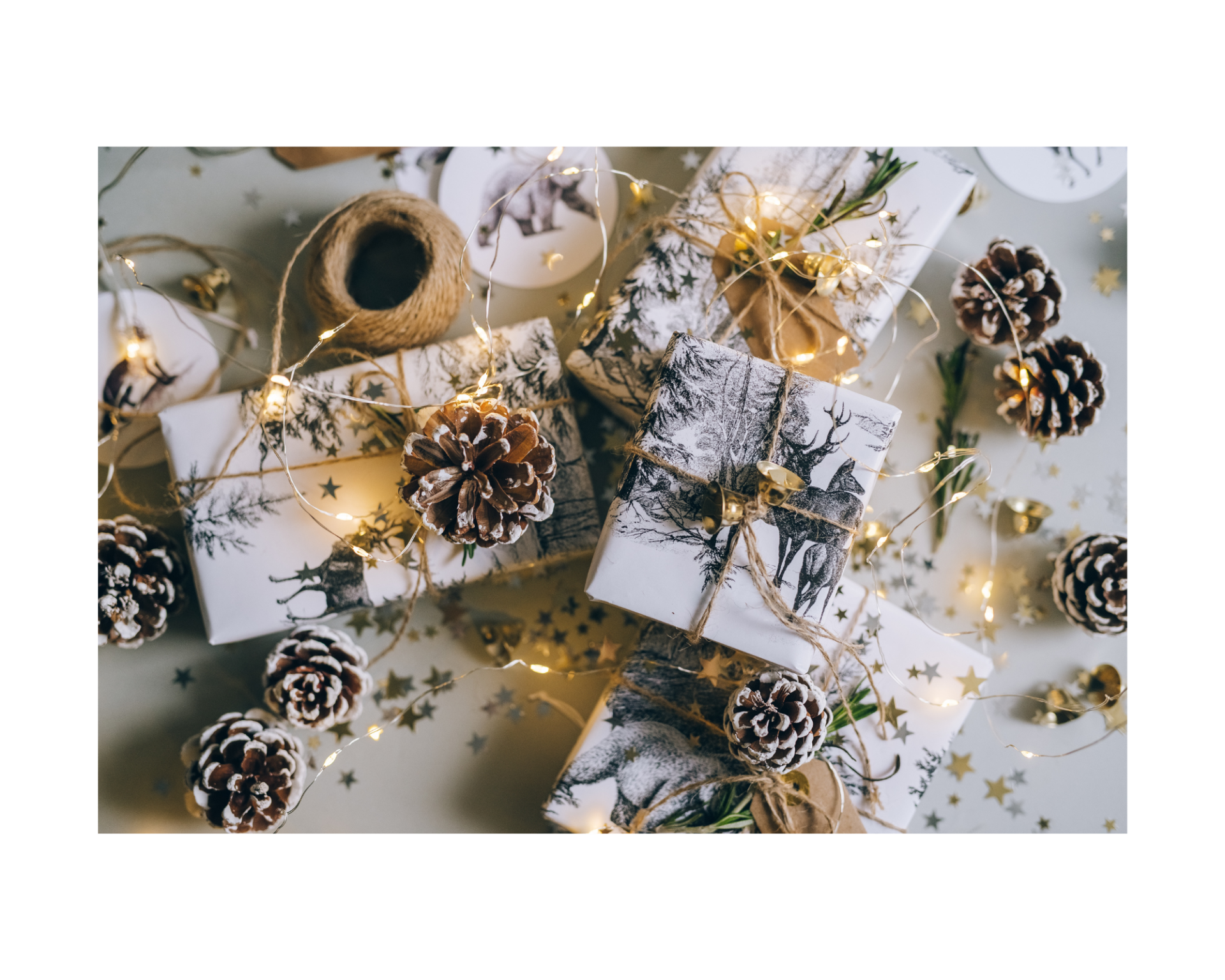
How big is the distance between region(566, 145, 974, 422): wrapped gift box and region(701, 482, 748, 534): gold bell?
A: 0.23 m

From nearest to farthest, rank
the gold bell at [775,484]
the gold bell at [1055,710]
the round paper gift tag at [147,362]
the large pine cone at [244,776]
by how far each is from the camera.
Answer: the gold bell at [775,484], the large pine cone at [244,776], the round paper gift tag at [147,362], the gold bell at [1055,710]

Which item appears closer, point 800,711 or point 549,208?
point 800,711

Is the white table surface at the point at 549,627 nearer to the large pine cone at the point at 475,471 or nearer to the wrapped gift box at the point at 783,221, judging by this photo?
the wrapped gift box at the point at 783,221

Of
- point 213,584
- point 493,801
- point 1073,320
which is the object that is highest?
point 1073,320

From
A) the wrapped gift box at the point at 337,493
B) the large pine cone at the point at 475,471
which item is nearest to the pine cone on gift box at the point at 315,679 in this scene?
the wrapped gift box at the point at 337,493

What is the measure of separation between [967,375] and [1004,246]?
0.26m

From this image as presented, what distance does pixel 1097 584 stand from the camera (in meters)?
1.38

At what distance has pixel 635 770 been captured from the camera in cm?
125

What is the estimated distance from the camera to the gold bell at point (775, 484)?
106cm

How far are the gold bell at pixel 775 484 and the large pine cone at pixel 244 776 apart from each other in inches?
36.9

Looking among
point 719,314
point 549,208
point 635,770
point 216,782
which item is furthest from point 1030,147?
point 216,782

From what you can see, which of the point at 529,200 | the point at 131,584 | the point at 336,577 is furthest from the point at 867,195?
the point at 131,584

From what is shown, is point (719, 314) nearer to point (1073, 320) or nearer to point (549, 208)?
point (549, 208)

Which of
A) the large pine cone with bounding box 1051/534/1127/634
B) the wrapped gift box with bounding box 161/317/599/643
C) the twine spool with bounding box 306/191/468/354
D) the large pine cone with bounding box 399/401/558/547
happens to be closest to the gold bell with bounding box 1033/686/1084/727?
the large pine cone with bounding box 1051/534/1127/634
